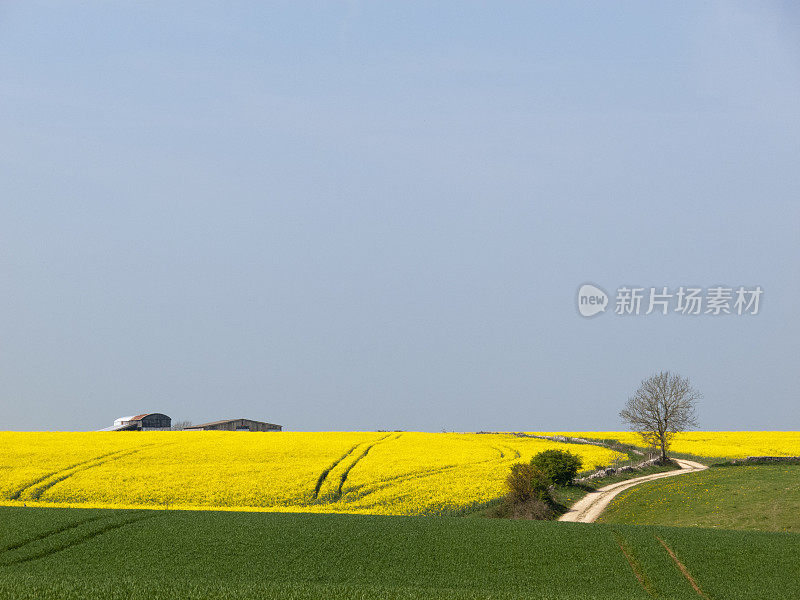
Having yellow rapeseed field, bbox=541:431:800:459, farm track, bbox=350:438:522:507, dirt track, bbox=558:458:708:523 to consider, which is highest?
yellow rapeseed field, bbox=541:431:800:459

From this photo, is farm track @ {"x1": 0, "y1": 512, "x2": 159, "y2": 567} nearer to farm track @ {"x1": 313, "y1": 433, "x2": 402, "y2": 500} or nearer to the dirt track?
farm track @ {"x1": 313, "y1": 433, "x2": 402, "y2": 500}

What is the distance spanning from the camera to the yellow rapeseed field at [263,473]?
49156 millimetres

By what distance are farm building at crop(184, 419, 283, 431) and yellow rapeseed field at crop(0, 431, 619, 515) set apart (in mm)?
31080

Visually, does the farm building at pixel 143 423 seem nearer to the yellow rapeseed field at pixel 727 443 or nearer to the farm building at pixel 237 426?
the farm building at pixel 237 426

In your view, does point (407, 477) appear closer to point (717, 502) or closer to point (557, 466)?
point (557, 466)

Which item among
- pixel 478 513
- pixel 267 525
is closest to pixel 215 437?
pixel 478 513

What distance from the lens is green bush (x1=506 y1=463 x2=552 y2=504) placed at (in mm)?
46312

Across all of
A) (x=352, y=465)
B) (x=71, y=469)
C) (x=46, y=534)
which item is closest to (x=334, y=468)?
(x=352, y=465)

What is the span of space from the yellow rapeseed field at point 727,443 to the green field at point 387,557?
4604 centimetres

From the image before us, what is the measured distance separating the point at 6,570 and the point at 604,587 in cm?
2233

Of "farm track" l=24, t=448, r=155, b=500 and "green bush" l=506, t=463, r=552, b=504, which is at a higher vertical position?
"green bush" l=506, t=463, r=552, b=504

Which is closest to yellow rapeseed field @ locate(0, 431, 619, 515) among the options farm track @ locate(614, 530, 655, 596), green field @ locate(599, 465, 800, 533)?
green field @ locate(599, 465, 800, 533)

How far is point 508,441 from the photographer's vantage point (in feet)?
279

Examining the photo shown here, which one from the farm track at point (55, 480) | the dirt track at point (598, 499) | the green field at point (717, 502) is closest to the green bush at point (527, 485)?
the dirt track at point (598, 499)
